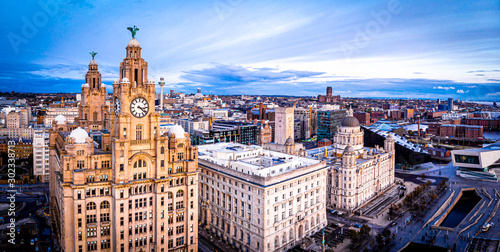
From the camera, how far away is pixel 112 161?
5966 centimetres

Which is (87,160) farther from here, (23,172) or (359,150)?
(359,150)

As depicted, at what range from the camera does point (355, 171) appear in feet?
340

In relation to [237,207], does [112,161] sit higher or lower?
higher

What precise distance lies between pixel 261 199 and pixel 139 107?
29.8 metres

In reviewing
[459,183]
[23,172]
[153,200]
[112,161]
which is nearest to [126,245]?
[153,200]

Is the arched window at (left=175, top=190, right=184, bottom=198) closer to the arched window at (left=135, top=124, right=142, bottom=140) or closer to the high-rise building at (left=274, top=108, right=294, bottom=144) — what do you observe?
the arched window at (left=135, top=124, right=142, bottom=140)

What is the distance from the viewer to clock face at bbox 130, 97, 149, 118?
61.4m

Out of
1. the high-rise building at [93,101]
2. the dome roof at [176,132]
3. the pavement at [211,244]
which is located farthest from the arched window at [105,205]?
the high-rise building at [93,101]

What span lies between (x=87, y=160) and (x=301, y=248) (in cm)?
4762

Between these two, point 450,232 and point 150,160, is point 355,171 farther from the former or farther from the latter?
point 150,160

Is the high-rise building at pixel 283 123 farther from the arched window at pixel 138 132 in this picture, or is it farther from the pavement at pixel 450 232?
the arched window at pixel 138 132

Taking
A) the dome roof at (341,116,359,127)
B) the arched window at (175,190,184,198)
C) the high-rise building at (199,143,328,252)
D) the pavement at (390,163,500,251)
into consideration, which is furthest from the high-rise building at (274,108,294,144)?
the arched window at (175,190,184,198)

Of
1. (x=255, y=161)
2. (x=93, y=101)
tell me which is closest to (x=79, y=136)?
(x=93, y=101)

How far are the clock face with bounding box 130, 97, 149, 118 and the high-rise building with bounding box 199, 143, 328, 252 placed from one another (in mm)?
24731
